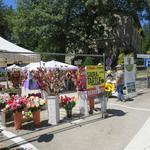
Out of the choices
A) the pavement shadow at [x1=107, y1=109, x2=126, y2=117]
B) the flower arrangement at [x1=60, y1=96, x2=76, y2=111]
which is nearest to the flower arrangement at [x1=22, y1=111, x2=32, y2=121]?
the flower arrangement at [x1=60, y1=96, x2=76, y2=111]

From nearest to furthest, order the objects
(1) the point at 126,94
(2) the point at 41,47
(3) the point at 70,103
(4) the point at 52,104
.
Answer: (4) the point at 52,104 → (3) the point at 70,103 → (1) the point at 126,94 → (2) the point at 41,47

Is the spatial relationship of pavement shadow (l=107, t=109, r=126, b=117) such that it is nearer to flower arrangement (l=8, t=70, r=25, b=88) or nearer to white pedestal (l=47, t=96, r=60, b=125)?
white pedestal (l=47, t=96, r=60, b=125)

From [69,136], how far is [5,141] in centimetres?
174

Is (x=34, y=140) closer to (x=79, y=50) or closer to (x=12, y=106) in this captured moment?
(x=12, y=106)

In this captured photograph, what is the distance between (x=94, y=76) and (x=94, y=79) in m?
0.11

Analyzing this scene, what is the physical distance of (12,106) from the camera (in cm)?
1012

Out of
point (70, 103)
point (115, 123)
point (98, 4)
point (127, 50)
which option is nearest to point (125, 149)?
point (115, 123)

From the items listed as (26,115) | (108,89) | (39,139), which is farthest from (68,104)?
(108,89)

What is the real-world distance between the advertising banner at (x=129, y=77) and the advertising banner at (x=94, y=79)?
5.49m

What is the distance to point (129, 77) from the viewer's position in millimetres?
18266

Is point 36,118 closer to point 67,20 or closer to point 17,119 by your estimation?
point 17,119

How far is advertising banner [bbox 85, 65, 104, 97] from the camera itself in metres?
11.8

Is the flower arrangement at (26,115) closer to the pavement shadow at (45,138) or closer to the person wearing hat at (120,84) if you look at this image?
the pavement shadow at (45,138)

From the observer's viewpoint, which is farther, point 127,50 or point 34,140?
point 127,50
